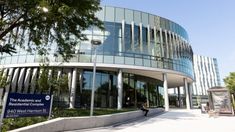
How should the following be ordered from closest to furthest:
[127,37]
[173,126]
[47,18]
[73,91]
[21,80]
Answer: [47,18], [173,126], [73,91], [21,80], [127,37]

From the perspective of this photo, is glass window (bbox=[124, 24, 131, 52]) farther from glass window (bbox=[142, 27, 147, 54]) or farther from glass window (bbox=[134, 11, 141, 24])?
glass window (bbox=[142, 27, 147, 54])

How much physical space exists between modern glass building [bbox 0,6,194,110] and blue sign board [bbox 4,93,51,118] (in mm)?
13607

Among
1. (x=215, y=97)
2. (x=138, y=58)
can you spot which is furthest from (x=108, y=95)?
(x=215, y=97)

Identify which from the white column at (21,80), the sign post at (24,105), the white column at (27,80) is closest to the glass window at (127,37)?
the white column at (27,80)

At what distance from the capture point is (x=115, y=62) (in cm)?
2397

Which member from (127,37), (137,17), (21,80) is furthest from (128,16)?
(21,80)

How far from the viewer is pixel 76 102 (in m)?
23.7

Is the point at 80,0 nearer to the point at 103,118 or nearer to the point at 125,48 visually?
the point at 103,118

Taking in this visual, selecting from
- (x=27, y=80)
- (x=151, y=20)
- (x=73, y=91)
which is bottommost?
(x=73, y=91)

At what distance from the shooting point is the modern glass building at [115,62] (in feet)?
78.4

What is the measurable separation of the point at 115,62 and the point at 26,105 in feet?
56.4

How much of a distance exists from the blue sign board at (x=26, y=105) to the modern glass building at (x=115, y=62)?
1361 centimetres

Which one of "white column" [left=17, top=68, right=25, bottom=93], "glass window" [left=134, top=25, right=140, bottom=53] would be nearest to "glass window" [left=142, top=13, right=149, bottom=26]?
"glass window" [left=134, top=25, right=140, bottom=53]

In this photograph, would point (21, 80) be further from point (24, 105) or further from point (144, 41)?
point (24, 105)
